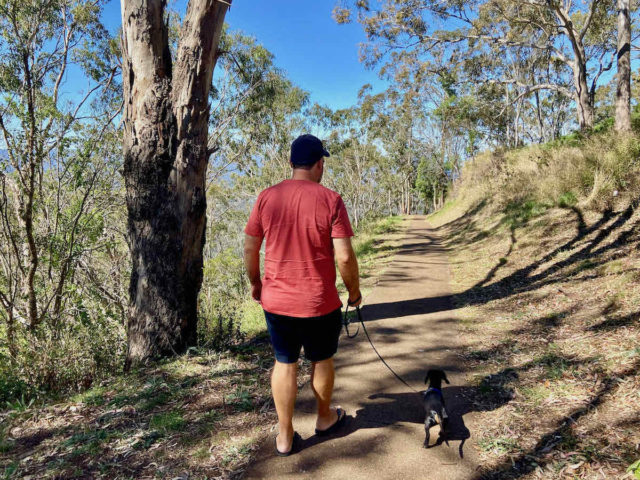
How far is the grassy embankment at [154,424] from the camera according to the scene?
7.63ft

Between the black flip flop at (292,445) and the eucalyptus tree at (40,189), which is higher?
the eucalyptus tree at (40,189)

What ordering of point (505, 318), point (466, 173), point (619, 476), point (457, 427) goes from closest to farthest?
point (619, 476) < point (457, 427) < point (505, 318) < point (466, 173)

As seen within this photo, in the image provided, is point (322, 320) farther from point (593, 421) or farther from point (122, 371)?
point (122, 371)

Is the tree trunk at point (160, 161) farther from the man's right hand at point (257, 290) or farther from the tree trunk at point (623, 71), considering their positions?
the tree trunk at point (623, 71)

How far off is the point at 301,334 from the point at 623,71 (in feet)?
36.8

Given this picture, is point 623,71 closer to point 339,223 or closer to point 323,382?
point 339,223

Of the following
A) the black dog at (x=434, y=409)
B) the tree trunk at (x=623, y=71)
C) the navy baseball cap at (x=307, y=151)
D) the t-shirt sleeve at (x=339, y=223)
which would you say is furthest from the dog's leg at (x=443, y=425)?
the tree trunk at (x=623, y=71)

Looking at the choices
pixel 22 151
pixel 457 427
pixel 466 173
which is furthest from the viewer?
pixel 466 173

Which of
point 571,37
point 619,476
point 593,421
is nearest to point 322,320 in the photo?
point 619,476

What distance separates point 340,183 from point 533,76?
1527cm

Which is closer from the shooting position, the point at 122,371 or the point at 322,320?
Answer: the point at 322,320

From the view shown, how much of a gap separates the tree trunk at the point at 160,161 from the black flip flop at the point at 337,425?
1.84 m

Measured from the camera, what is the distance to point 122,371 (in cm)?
386

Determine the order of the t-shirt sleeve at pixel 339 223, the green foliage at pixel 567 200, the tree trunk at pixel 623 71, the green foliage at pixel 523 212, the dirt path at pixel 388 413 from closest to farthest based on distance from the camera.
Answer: the t-shirt sleeve at pixel 339 223 < the dirt path at pixel 388 413 < the green foliage at pixel 567 200 < the green foliage at pixel 523 212 < the tree trunk at pixel 623 71
